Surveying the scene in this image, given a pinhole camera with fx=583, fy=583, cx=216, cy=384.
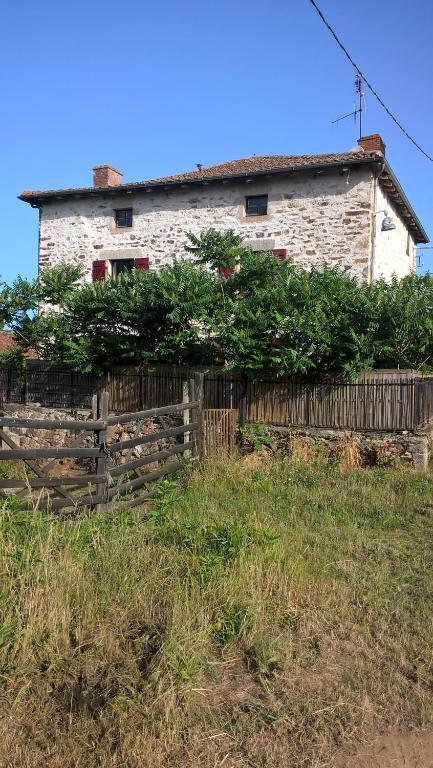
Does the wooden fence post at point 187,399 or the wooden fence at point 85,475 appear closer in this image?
the wooden fence at point 85,475

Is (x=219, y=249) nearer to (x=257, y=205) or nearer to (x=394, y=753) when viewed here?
(x=257, y=205)

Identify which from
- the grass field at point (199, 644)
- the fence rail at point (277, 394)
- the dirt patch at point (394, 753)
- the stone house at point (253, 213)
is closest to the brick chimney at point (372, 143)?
the stone house at point (253, 213)

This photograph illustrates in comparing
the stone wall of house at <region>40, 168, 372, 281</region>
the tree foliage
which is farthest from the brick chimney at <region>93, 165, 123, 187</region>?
the tree foliage

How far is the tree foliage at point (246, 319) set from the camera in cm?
1051

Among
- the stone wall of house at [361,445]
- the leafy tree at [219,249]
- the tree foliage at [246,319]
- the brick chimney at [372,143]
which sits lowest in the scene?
the stone wall of house at [361,445]

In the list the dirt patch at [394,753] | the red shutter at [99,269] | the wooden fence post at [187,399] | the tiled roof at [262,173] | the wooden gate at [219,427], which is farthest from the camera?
the red shutter at [99,269]

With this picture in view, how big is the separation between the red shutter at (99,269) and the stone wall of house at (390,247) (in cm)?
855

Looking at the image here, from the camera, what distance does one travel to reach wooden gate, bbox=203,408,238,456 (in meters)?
11.1

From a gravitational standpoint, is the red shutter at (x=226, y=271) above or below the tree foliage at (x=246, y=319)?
above

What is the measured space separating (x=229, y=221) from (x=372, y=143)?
15.1 feet

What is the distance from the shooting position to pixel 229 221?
57.7 feet

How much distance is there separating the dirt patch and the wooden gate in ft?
25.9

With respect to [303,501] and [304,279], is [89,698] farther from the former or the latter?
[304,279]

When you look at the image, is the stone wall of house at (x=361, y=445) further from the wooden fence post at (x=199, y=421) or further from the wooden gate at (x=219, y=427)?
the wooden fence post at (x=199, y=421)
